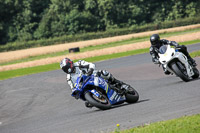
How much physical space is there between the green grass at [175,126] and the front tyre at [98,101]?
2.33 m

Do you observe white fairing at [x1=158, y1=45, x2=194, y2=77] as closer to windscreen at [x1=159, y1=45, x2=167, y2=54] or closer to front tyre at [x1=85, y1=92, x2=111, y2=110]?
windscreen at [x1=159, y1=45, x2=167, y2=54]

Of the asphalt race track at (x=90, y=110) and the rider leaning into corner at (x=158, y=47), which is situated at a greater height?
the rider leaning into corner at (x=158, y=47)

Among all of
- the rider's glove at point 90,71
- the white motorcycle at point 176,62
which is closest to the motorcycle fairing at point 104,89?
the rider's glove at point 90,71

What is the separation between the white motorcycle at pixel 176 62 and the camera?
40.3 feet

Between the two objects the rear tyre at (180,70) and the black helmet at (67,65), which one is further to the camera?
the rear tyre at (180,70)

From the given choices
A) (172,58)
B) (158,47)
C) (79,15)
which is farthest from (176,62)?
(79,15)

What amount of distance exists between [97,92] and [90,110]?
4.49 ft

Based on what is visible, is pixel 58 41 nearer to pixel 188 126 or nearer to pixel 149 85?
pixel 149 85

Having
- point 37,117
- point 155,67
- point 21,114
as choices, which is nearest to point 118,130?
point 37,117

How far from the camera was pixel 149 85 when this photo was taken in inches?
555

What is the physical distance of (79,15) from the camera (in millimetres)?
80625

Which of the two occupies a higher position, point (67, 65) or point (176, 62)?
point (67, 65)

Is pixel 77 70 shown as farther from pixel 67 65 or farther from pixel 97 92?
pixel 97 92

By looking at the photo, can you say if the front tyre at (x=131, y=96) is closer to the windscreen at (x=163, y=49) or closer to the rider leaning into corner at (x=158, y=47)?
the windscreen at (x=163, y=49)
